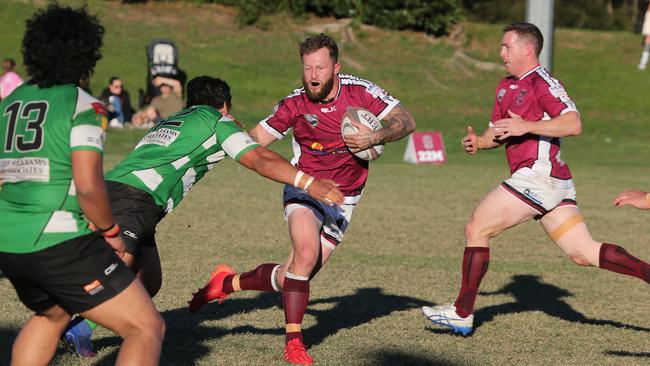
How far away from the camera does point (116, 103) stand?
27.3m

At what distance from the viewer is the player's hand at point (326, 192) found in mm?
5555

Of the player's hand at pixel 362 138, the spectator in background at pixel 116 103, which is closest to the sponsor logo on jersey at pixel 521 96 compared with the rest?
the player's hand at pixel 362 138

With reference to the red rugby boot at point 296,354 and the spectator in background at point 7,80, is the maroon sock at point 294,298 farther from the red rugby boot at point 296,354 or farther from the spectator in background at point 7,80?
the spectator in background at point 7,80

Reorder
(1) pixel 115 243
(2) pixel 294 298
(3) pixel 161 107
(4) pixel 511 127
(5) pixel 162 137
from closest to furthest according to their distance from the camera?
(1) pixel 115 243
(5) pixel 162 137
(2) pixel 294 298
(4) pixel 511 127
(3) pixel 161 107

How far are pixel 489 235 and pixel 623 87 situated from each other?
110 ft

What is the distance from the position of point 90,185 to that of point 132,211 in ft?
6.52

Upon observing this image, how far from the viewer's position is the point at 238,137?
240 inches

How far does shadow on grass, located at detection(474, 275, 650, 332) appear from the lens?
8.68 metres

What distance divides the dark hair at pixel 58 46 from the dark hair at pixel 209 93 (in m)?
2.05

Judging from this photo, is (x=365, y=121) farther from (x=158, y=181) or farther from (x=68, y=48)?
(x=68, y=48)

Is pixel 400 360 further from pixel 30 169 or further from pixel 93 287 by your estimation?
pixel 30 169

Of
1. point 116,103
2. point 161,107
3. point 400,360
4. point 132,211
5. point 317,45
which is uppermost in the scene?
point 317,45

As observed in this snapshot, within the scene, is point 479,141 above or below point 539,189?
above

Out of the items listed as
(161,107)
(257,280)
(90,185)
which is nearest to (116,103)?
(161,107)
